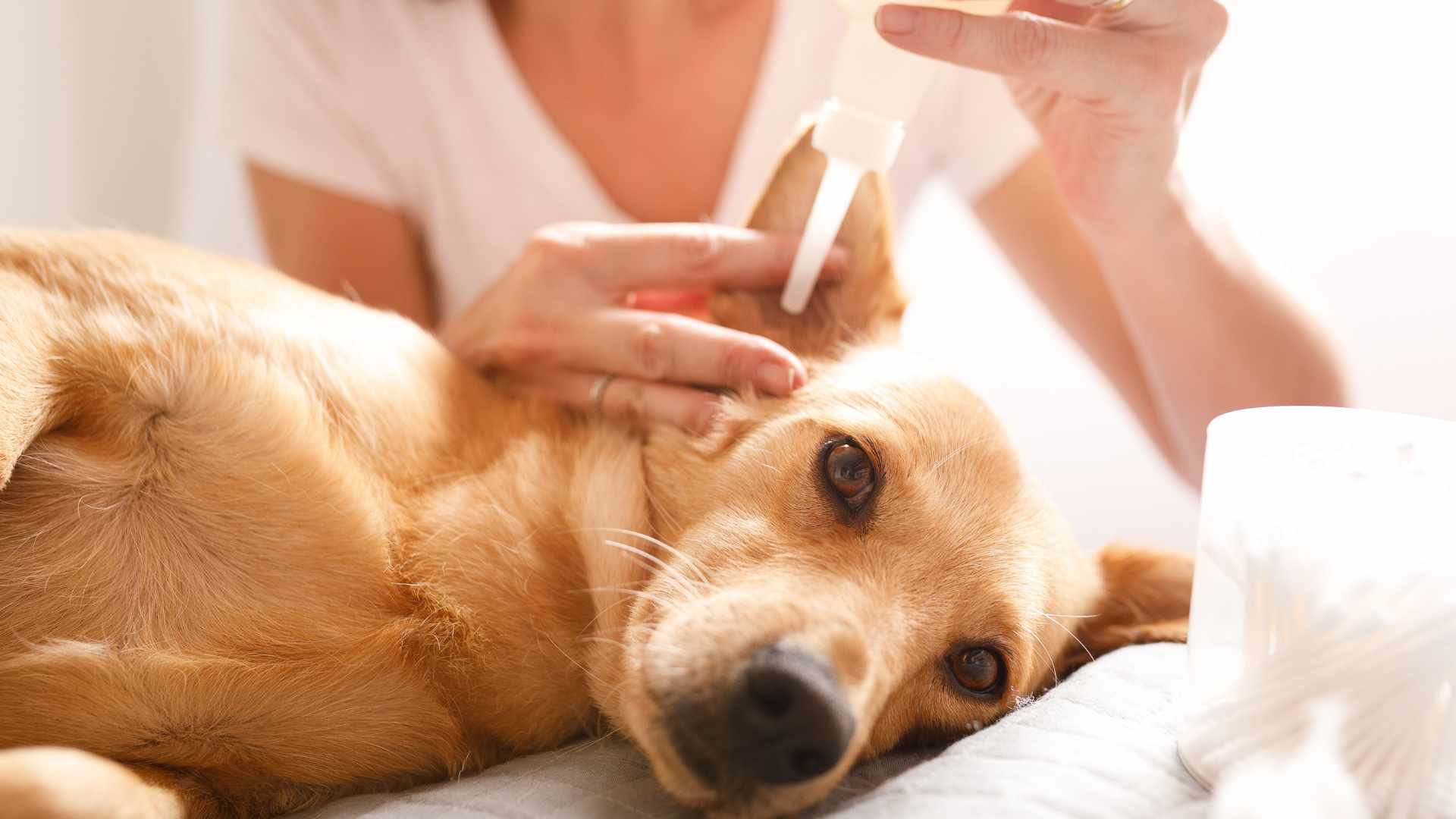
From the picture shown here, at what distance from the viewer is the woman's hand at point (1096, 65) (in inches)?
49.0

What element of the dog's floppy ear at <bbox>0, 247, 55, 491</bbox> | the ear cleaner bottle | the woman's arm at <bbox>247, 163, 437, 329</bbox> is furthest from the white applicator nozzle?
the woman's arm at <bbox>247, 163, 437, 329</bbox>

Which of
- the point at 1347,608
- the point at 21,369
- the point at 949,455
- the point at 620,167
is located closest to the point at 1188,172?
the point at 949,455

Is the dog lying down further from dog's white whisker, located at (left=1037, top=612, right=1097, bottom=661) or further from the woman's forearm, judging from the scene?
the woman's forearm

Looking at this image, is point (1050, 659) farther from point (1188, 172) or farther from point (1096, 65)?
point (1188, 172)

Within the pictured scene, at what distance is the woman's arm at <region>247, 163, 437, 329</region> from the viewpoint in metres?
2.40

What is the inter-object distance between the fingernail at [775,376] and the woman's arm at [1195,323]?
27.1 inches

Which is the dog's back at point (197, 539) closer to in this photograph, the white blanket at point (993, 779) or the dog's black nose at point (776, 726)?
the white blanket at point (993, 779)

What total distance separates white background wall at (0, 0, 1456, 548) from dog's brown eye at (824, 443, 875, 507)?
3.24ft

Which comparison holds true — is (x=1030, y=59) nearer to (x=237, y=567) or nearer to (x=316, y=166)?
(x=237, y=567)

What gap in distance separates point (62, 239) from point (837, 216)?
107 centimetres

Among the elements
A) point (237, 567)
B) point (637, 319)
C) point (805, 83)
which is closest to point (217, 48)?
point (805, 83)

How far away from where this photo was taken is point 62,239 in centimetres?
133

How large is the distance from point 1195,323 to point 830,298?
2.59ft

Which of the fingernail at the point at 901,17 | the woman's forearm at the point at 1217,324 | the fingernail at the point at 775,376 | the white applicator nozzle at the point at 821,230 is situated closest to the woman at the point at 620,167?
the woman's forearm at the point at 1217,324
